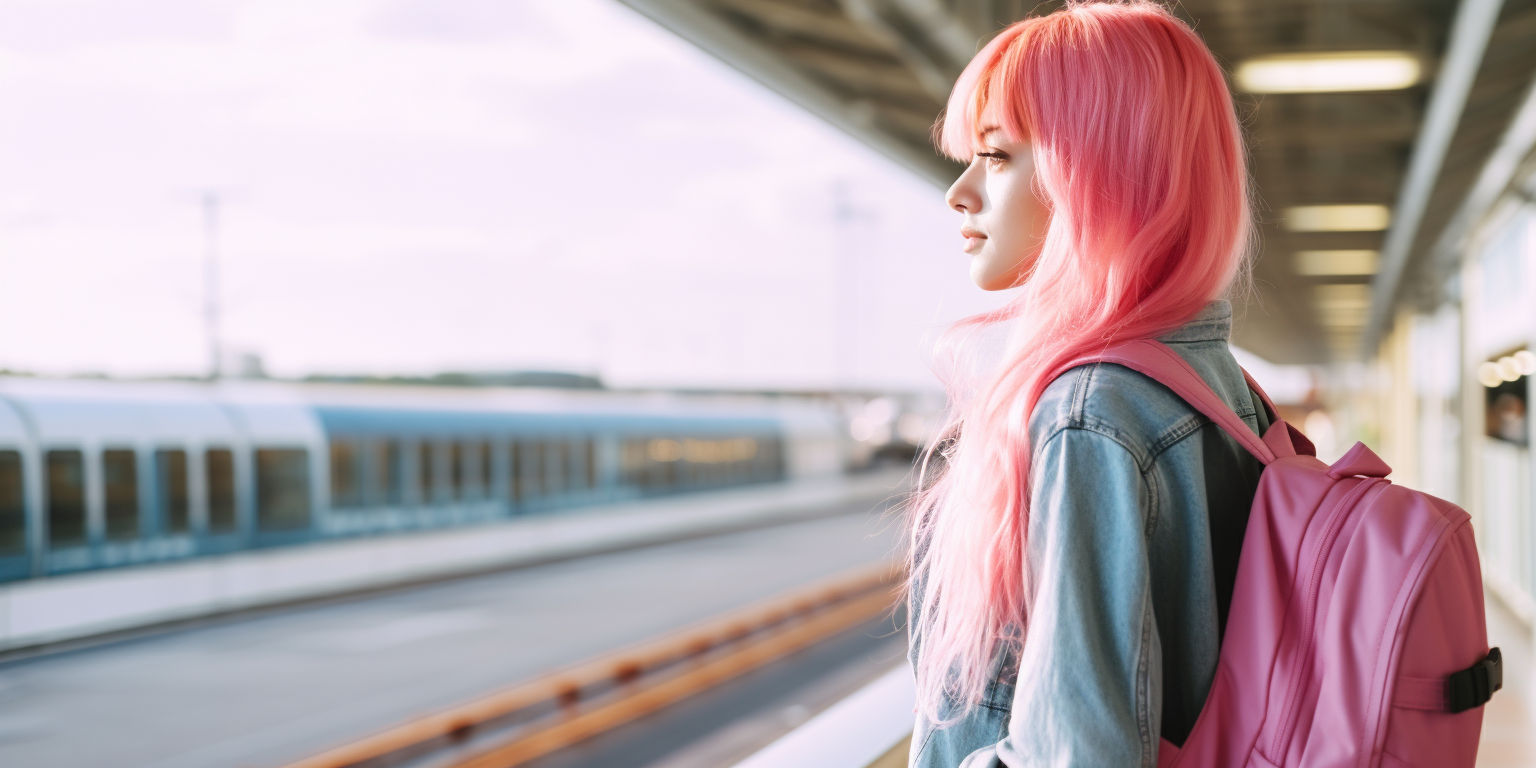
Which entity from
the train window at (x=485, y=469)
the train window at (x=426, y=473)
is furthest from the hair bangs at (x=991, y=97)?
the train window at (x=485, y=469)

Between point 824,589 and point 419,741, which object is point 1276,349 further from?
point 419,741

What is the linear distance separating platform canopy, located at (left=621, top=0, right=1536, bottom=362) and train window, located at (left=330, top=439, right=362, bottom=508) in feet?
25.4

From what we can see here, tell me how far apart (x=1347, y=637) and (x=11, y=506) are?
9.01 metres

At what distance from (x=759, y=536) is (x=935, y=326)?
16.7 m

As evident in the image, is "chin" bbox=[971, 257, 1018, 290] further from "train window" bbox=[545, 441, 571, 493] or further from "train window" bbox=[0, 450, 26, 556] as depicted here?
"train window" bbox=[545, 441, 571, 493]

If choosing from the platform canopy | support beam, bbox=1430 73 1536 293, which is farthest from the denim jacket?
support beam, bbox=1430 73 1536 293

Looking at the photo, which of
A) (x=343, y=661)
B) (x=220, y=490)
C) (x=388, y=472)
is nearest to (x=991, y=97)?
(x=343, y=661)

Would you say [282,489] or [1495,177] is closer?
[1495,177]

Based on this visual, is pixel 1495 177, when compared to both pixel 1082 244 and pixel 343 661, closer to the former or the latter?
pixel 1082 244

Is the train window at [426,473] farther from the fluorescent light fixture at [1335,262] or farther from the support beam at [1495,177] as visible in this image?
the support beam at [1495,177]

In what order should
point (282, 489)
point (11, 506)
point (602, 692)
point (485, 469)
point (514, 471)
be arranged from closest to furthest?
point (602, 692) < point (11, 506) < point (282, 489) < point (485, 469) < point (514, 471)

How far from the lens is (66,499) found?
805cm

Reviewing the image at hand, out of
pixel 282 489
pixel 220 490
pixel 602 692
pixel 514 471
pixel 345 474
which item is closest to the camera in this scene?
pixel 602 692

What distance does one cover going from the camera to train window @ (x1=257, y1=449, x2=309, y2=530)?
1023 centimetres
